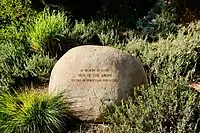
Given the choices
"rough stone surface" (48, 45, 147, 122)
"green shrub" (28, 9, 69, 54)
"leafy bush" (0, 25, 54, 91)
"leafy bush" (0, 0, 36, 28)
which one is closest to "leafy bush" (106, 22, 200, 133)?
"rough stone surface" (48, 45, 147, 122)

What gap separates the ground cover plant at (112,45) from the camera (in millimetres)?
4422

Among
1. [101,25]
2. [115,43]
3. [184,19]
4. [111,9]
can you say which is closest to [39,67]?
[115,43]

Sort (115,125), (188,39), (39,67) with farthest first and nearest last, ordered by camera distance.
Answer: (188,39) → (39,67) → (115,125)

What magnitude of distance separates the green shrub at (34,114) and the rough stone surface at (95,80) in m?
0.19

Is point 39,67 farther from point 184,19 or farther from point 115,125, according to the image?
point 184,19

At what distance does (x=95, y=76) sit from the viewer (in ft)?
16.3

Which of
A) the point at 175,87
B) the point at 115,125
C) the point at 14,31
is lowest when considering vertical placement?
the point at 115,125

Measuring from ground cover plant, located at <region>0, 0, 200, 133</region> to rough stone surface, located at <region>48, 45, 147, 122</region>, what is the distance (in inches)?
5.3

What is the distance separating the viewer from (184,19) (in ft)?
29.0

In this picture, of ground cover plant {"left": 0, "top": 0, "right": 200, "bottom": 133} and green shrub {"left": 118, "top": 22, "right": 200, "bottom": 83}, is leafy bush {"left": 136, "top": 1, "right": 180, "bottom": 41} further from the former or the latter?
green shrub {"left": 118, "top": 22, "right": 200, "bottom": 83}

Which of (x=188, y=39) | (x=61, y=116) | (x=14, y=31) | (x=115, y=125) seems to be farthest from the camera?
(x=14, y=31)

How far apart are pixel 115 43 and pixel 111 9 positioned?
82.8 inches

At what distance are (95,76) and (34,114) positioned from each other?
2.59ft

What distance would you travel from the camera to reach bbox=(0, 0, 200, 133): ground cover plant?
4.42 m
